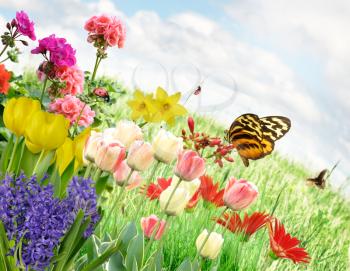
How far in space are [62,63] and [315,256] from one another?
2.92 m

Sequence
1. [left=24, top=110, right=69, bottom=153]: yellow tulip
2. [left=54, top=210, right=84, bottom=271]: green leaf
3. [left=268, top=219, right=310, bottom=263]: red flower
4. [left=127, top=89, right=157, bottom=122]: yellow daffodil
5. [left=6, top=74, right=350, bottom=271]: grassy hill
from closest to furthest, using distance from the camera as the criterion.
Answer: [left=54, top=210, right=84, bottom=271]: green leaf
[left=24, top=110, right=69, bottom=153]: yellow tulip
[left=268, top=219, right=310, bottom=263]: red flower
[left=127, top=89, right=157, bottom=122]: yellow daffodil
[left=6, top=74, right=350, bottom=271]: grassy hill

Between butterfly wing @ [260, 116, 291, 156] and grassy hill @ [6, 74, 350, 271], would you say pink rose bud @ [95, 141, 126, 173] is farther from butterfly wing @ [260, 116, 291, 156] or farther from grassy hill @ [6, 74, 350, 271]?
butterfly wing @ [260, 116, 291, 156]

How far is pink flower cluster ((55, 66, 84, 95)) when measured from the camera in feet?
12.8

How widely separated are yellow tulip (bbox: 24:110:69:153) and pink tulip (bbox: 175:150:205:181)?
0.39 metres

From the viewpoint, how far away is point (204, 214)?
3404 mm

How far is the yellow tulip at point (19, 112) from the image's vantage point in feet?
6.21

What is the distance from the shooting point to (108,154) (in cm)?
178

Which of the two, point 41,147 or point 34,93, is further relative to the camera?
point 34,93

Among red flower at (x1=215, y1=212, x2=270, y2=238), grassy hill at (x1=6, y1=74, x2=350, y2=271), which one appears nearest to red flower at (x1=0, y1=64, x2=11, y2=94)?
grassy hill at (x1=6, y1=74, x2=350, y2=271)

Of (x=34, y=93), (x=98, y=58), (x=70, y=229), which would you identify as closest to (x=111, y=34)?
(x=98, y=58)

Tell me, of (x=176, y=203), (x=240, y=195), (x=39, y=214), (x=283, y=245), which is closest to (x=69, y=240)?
(x=39, y=214)

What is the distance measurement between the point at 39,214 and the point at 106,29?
2582 millimetres

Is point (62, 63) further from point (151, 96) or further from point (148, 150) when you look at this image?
point (148, 150)

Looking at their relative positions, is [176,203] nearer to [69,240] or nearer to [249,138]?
[69,240]
